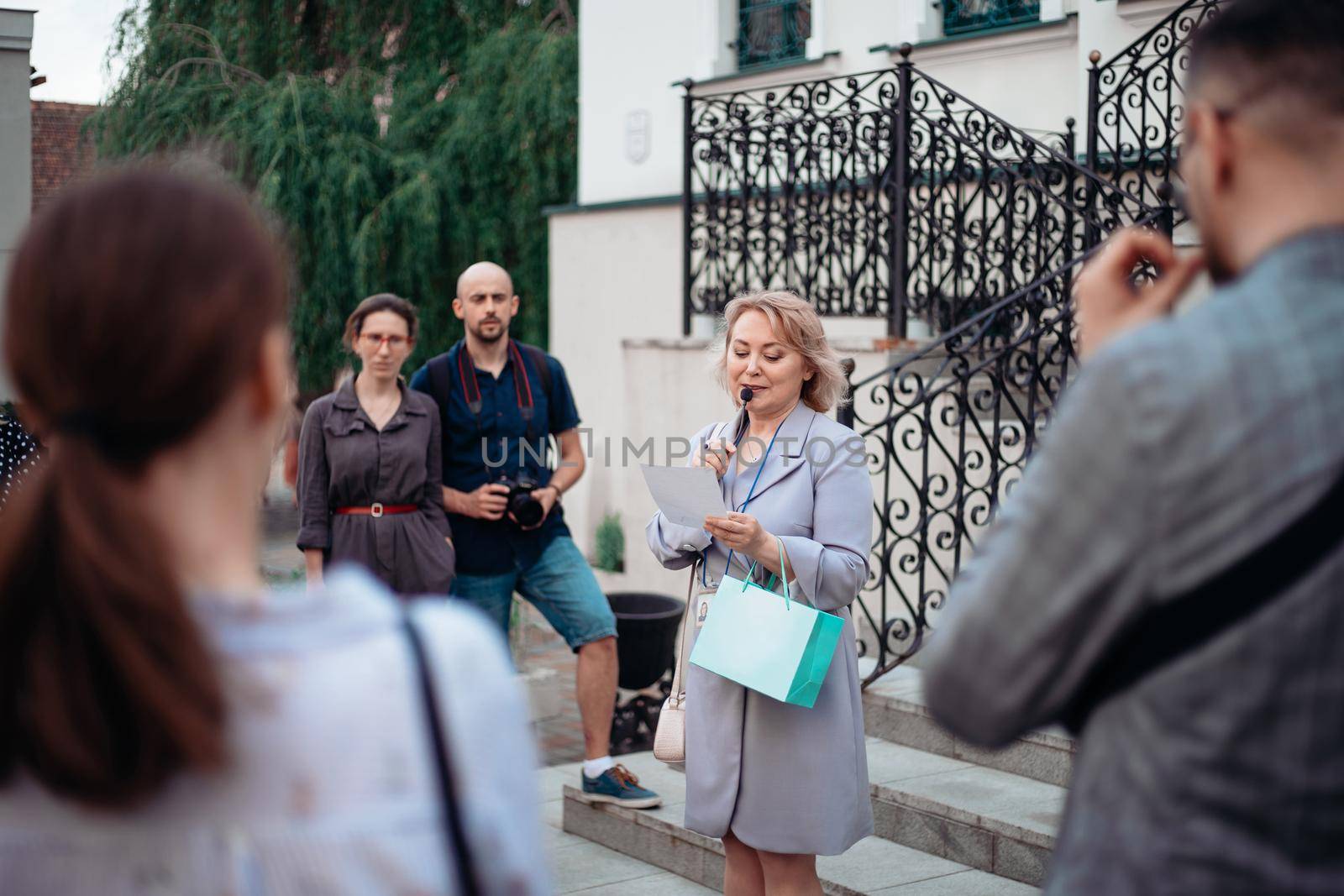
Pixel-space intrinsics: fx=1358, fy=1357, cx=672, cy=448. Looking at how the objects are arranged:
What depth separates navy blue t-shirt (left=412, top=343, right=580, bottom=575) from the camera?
5.92m

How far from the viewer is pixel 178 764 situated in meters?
1.23

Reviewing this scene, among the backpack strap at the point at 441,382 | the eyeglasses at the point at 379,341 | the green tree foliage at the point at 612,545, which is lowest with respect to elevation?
the green tree foliage at the point at 612,545

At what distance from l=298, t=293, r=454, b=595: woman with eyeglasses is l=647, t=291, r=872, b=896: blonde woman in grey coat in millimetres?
1704

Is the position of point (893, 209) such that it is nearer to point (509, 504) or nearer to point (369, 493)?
point (509, 504)

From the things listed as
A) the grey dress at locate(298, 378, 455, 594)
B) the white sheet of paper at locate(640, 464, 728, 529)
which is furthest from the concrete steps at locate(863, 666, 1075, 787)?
the grey dress at locate(298, 378, 455, 594)

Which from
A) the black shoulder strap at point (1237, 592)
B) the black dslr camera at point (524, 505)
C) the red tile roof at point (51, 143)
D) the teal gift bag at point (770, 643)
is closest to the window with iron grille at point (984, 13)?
the black dslr camera at point (524, 505)

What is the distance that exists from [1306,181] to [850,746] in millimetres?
2504

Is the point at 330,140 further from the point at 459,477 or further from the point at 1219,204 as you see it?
the point at 1219,204

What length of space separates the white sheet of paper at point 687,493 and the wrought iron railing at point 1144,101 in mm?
5865

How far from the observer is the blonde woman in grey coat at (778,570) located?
368 centimetres

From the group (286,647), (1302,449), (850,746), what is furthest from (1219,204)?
(850,746)

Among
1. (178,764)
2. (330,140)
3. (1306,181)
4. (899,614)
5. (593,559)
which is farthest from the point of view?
(330,140)

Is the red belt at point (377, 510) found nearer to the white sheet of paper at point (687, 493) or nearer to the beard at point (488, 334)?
the beard at point (488, 334)

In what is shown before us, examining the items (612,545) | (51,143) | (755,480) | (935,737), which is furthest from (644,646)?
(51,143)
